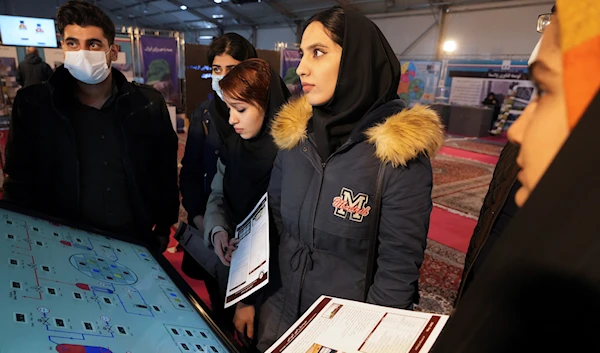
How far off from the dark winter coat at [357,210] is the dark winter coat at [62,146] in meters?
0.83

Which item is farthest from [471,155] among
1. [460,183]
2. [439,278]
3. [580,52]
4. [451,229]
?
[580,52]

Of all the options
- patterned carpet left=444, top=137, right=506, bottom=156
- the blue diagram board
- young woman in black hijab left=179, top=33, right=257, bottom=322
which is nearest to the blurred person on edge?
the blue diagram board

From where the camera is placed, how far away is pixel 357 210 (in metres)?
1.06

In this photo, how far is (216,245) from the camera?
1.42m

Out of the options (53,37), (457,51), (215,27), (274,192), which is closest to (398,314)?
(274,192)

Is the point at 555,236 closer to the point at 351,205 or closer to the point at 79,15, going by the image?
the point at 351,205

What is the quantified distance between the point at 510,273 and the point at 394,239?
0.76 metres

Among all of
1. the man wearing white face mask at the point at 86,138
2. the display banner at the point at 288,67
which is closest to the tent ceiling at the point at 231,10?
the display banner at the point at 288,67

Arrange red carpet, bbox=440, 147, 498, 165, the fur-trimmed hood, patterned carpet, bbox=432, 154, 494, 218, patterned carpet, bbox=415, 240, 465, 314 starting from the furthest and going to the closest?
red carpet, bbox=440, 147, 498, 165
patterned carpet, bbox=432, 154, 494, 218
patterned carpet, bbox=415, 240, 465, 314
the fur-trimmed hood

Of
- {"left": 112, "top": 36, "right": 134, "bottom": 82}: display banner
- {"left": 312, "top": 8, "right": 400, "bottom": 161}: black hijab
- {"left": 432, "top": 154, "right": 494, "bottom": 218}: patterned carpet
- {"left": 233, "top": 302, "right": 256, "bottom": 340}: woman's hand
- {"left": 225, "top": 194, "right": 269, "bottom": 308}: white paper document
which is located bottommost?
{"left": 432, "top": 154, "right": 494, "bottom": 218}: patterned carpet

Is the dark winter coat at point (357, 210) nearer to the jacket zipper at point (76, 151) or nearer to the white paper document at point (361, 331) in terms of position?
the white paper document at point (361, 331)

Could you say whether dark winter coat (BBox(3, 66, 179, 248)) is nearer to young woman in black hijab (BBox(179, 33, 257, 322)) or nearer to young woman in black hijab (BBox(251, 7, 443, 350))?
young woman in black hijab (BBox(179, 33, 257, 322))

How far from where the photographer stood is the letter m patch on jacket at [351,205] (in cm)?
105

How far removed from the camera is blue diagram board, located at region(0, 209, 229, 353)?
0.65 m
